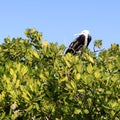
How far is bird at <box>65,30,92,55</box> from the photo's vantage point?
44.0 ft

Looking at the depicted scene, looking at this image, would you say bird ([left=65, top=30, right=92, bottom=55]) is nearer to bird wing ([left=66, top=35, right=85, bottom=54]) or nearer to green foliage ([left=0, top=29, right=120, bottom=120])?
bird wing ([left=66, top=35, right=85, bottom=54])

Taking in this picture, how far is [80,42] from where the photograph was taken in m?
13.6

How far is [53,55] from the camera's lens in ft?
37.4

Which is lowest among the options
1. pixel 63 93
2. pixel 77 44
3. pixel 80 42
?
pixel 63 93

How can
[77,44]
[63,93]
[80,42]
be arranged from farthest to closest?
[80,42] → [77,44] → [63,93]

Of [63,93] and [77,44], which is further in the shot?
[77,44]

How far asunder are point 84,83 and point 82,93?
270mm

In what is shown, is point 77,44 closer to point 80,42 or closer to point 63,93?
point 80,42

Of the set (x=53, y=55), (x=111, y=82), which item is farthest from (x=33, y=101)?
(x=53, y=55)

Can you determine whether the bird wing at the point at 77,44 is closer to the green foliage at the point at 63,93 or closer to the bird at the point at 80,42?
the bird at the point at 80,42

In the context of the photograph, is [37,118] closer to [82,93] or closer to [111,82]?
[82,93]

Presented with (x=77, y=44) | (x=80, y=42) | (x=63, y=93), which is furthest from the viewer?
(x=80, y=42)

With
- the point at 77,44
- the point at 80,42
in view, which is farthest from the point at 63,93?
the point at 80,42

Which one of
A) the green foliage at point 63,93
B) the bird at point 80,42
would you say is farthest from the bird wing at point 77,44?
the green foliage at point 63,93
